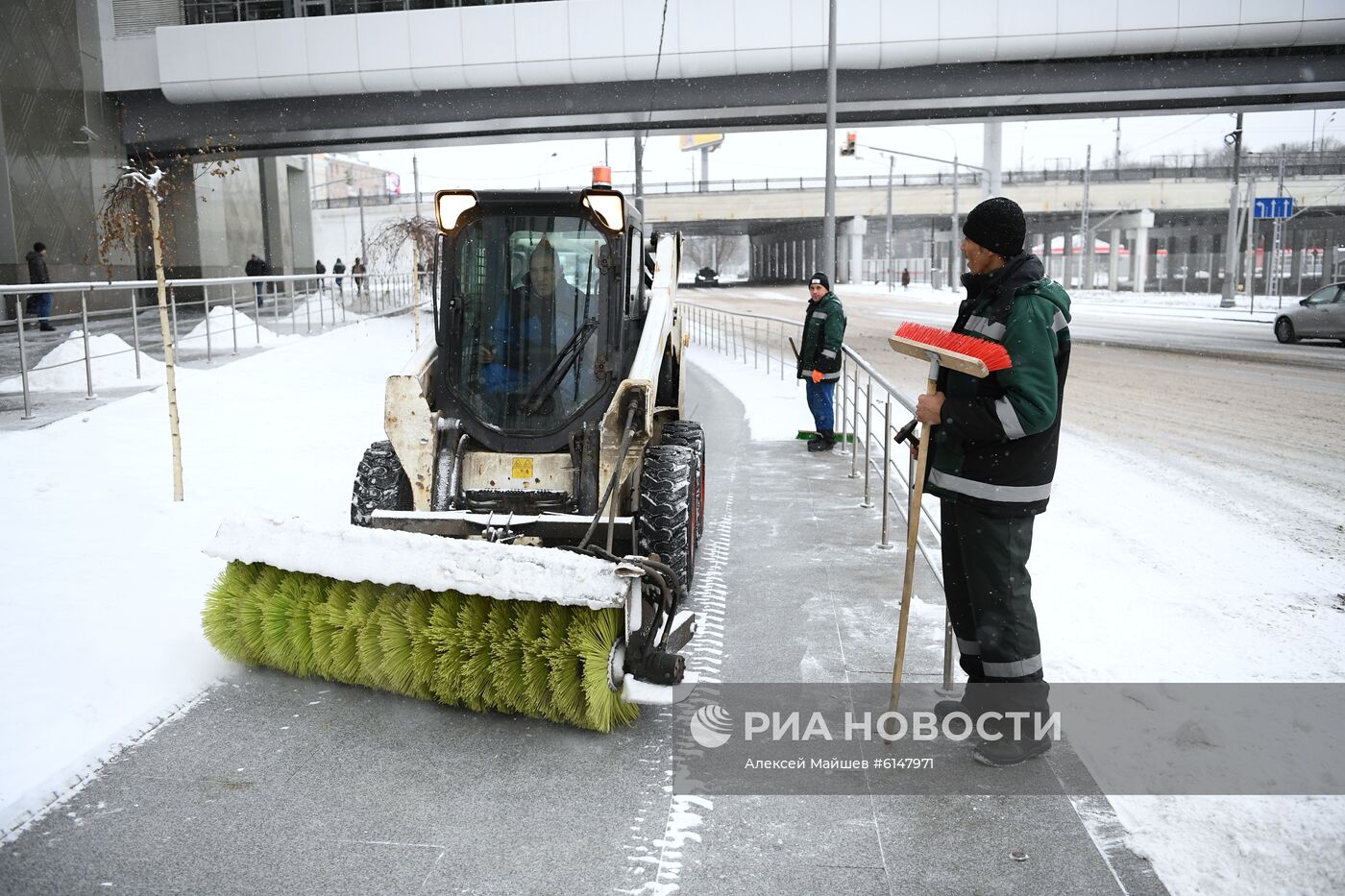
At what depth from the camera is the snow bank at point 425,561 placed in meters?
4.05

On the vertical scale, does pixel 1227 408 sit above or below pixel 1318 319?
below

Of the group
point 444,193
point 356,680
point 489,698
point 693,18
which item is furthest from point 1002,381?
point 693,18

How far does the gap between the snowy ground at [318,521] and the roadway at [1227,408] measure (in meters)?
0.43

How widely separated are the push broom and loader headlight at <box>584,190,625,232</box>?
2.24m

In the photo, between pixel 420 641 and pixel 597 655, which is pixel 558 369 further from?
pixel 597 655

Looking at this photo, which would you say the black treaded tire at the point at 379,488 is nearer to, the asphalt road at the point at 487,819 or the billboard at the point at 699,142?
the asphalt road at the point at 487,819

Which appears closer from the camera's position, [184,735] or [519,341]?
[184,735]

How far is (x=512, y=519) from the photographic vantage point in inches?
204

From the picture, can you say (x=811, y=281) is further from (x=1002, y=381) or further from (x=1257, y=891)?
(x=1257, y=891)

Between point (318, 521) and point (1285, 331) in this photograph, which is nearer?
point (318, 521)

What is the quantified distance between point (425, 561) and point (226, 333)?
14.3 metres

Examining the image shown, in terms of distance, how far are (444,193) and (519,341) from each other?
35.9 inches

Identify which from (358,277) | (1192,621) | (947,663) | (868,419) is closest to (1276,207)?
(358,277)

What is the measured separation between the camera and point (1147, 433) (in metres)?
11.6
